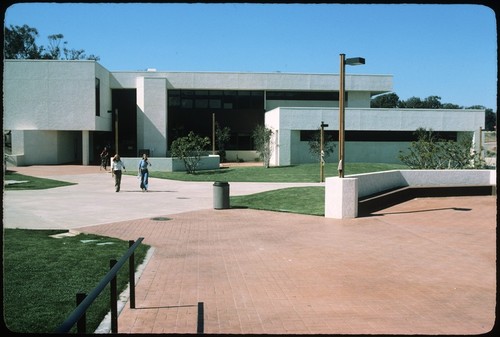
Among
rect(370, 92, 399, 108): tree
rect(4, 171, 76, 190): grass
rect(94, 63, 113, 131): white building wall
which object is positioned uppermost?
rect(370, 92, 399, 108): tree

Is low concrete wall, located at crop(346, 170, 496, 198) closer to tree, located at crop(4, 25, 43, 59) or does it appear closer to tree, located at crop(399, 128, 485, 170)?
tree, located at crop(399, 128, 485, 170)

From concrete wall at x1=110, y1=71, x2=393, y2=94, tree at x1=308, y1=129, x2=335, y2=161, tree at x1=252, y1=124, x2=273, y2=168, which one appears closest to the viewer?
tree at x1=308, y1=129, x2=335, y2=161

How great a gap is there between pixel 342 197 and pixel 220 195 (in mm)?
4413

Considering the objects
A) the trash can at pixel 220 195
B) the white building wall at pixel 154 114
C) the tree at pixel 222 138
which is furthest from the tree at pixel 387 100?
the trash can at pixel 220 195

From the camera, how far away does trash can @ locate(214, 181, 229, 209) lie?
57.1ft

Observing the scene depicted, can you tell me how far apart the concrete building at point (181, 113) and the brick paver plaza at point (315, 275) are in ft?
89.5

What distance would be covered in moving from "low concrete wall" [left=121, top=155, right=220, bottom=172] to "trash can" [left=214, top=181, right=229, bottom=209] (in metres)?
20.6

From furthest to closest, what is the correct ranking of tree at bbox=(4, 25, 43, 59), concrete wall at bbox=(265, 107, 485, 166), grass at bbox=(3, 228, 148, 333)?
tree at bbox=(4, 25, 43, 59), concrete wall at bbox=(265, 107, 485, 166), grass at bbox=(3, 228, 148, 333)

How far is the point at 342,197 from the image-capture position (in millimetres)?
15156

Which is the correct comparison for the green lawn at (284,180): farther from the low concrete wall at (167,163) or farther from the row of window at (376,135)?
the row of window at (376,135)

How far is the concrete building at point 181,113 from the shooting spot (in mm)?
41875

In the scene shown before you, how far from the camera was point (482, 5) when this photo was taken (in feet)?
6.44

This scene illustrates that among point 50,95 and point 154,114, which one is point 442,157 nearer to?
point 154,114

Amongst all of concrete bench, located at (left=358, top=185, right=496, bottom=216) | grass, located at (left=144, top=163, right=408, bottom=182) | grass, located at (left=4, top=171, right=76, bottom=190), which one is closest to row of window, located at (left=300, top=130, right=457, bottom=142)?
grass, located at (left=144, top=163, right=408, bottom=182)
